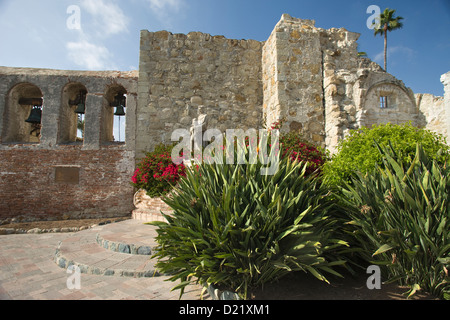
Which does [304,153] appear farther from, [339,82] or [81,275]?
[81,275]

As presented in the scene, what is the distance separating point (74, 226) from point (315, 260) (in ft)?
23.1

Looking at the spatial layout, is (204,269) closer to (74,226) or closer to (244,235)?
(244,235)

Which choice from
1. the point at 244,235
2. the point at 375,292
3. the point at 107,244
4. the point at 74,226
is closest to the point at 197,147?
the point at 107,244

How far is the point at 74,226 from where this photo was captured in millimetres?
6914

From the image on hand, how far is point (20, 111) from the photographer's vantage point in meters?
8.80

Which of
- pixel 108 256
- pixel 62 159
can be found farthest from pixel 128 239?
pixel 62 159

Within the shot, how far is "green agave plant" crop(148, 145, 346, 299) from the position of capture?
7.72 feet

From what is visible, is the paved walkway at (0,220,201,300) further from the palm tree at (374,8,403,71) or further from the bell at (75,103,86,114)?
the palm tree at (374,8,403,71)

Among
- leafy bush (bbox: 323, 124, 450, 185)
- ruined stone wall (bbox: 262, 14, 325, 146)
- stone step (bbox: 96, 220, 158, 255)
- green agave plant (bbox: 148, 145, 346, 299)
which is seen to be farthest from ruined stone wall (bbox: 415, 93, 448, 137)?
stone step (bbox: 96, 220, 158, 255)

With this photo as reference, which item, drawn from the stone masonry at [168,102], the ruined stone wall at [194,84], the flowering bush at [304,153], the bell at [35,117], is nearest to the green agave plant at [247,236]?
the flowering bush at [304,153]

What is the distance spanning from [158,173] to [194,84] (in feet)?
11.6

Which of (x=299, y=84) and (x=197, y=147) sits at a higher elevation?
(x=299, y=84)

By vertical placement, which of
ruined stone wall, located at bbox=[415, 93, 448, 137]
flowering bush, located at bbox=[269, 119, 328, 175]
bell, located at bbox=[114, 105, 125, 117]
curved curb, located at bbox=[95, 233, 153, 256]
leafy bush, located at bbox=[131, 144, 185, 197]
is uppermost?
bell, located at bbox=[114, 105, 125, 117]

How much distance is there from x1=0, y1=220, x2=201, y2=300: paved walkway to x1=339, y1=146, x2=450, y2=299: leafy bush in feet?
6.96
